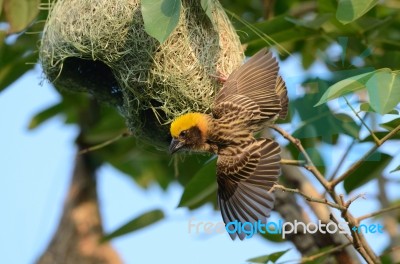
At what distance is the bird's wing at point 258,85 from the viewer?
2934mm

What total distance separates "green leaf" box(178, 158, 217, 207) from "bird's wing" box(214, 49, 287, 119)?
0.57 metres

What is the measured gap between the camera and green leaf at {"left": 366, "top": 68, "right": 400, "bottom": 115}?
7.16ft

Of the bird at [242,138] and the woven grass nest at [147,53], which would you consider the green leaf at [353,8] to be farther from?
the woven grass nest at [147,53]

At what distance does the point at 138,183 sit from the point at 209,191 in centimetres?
170

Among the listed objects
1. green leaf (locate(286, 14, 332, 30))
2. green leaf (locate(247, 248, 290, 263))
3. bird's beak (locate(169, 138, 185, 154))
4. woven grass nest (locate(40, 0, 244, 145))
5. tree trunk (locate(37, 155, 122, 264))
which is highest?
woven grass nest (locate(40, 0, 244, 145))

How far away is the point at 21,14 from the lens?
3326 millimetres

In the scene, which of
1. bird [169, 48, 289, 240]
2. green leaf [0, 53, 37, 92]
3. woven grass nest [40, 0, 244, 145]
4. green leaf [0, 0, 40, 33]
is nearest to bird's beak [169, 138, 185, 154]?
bird [169, 48, 289, 240]

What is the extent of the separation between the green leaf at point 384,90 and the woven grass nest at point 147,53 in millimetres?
810

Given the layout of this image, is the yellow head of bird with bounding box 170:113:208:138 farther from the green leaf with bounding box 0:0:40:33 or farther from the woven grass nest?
the green leaf with bounding box 0:0:40:33

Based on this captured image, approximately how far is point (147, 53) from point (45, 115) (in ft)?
6.27

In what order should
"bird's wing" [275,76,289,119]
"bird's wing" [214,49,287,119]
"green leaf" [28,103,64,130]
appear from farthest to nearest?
"green leaf" [28,103,64,130]
"bird's wing" [275,76,289,119]
"bird's wing" [214,49,287,119]

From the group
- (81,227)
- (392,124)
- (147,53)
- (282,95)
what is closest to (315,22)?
(282,95)

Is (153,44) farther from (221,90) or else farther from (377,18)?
(377,18)

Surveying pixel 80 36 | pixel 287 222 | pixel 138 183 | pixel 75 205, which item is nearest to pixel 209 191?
pixel 287 222
